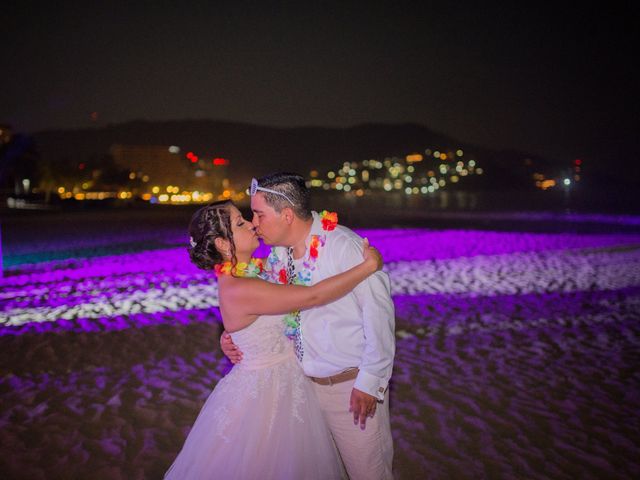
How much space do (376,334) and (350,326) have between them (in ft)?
0.69

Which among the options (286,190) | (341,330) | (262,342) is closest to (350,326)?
(341,330)

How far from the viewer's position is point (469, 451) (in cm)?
444

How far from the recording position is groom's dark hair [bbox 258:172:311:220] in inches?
114

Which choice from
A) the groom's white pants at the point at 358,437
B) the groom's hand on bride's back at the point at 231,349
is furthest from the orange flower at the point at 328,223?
the groom's hand on bride's back at the point at 231,349

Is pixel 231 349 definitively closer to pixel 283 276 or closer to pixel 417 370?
pixel 283 276

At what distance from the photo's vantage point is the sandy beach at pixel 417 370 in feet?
14.5

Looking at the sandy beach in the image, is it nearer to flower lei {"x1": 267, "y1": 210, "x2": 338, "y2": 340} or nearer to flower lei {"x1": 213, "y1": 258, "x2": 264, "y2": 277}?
flower lei {"x1": 267, "y1": 210, "x2": 338, "y2": 340}

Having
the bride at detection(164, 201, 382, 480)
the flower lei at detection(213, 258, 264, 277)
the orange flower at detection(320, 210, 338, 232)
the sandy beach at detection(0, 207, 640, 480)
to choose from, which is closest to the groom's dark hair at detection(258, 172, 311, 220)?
the orange flower at detection(320, 210, 338, 232)

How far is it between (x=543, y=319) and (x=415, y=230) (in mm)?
17427

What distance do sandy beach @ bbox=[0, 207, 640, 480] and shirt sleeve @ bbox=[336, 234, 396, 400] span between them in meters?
1.89

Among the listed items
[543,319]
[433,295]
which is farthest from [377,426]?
[433,295]

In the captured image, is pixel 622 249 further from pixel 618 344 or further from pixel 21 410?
pixel 21 410

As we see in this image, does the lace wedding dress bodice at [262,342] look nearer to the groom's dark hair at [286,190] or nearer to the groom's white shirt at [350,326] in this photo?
the groom's white shirt at [350,326]

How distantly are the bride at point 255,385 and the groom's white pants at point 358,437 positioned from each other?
9 centimetres
